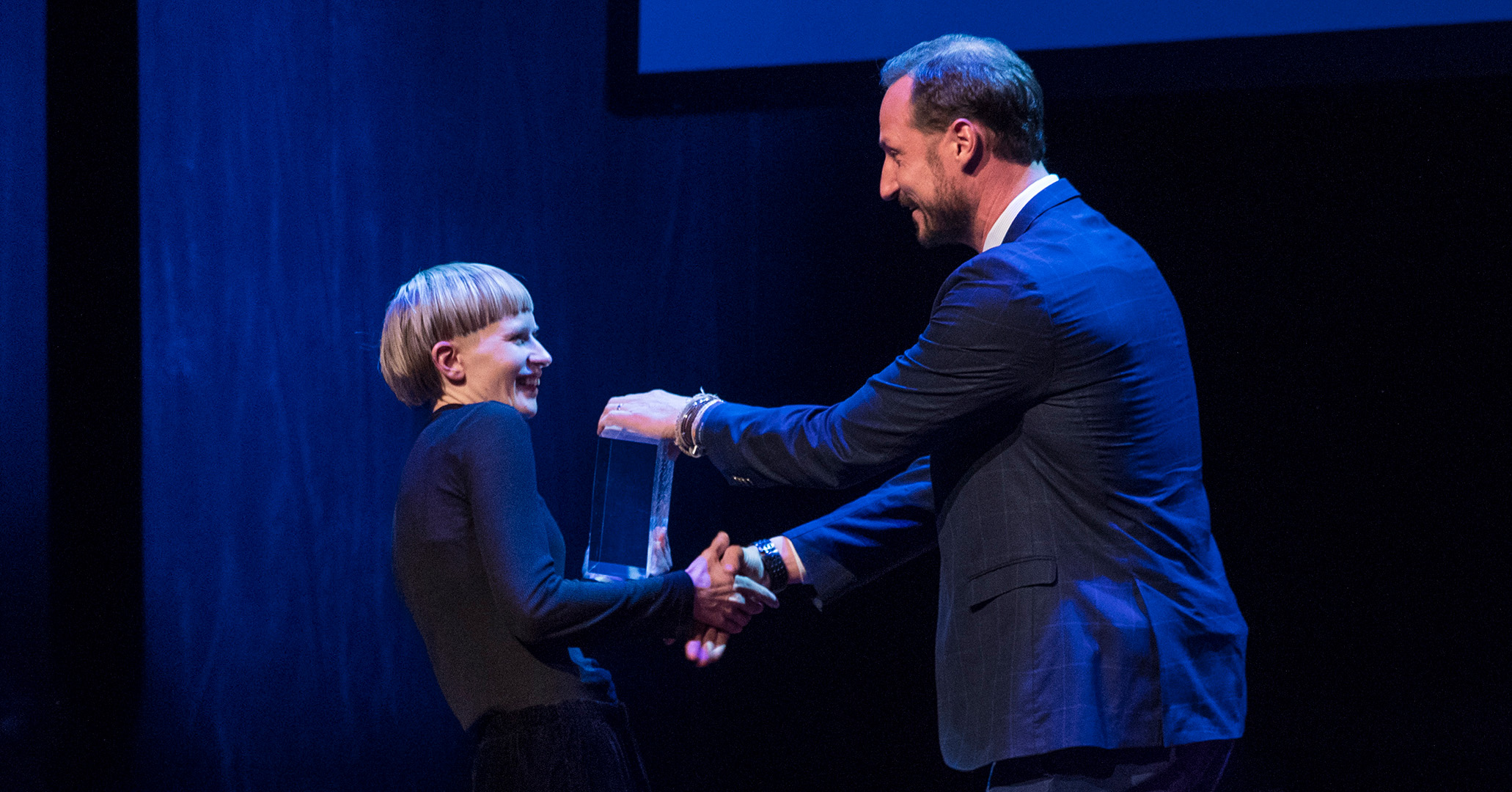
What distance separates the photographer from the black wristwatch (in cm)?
187

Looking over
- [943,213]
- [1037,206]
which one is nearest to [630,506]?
[943,213]

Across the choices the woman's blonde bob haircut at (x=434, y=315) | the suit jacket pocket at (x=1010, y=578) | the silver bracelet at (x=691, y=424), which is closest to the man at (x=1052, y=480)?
the suit jacket pocket at (x=1010, y=578)

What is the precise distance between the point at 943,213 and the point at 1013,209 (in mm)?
99

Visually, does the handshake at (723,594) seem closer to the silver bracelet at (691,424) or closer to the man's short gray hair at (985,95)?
the silver bracelet at (691,424)

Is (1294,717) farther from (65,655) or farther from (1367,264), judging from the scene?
(65,655)

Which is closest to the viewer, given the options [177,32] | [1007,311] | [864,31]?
[1007,311]

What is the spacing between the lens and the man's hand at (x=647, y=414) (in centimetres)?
171

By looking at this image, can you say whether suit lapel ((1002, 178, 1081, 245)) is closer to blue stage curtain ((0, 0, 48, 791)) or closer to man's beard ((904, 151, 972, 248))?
man's beard ((904, 151, 972, 248))

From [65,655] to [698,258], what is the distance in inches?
60.3

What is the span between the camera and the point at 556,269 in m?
2.54

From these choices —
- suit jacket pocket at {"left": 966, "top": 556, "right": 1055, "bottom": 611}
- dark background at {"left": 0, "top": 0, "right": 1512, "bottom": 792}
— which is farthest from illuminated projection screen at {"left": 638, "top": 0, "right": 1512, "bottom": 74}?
suit jacket pocket at {"left": 966, "top": 556, "right": 1055, "bottom": 611}

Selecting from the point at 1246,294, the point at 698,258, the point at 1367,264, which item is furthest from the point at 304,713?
the point at 1367,264

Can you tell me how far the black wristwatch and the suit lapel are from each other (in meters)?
0.63

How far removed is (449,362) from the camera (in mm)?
1655
